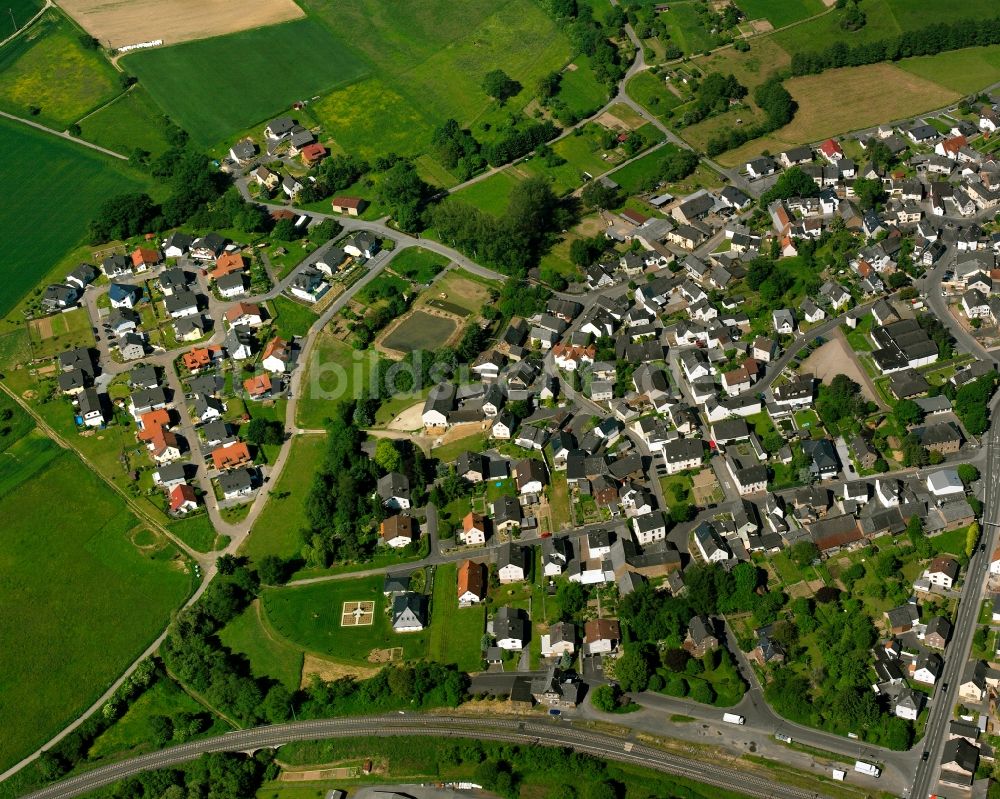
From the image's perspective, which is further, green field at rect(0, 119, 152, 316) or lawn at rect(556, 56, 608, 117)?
lawn at rect(556, 56, 608, 117)

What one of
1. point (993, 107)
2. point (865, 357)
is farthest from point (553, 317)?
point (993, 107)

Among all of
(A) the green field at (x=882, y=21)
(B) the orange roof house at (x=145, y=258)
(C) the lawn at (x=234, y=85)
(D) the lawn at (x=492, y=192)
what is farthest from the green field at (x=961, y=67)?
(B) the orange roof house at (x=145, y=258)

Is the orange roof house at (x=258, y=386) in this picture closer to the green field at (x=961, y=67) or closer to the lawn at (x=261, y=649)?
the lawn at (x=261, y=649)

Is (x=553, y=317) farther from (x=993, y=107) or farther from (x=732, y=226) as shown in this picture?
(x=993, y=107)

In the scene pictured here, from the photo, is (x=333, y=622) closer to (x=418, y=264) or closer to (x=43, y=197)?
(x=418, y=264)

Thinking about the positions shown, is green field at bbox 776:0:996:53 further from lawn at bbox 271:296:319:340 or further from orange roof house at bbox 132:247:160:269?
orange roof house at bbox 132:247:160:269

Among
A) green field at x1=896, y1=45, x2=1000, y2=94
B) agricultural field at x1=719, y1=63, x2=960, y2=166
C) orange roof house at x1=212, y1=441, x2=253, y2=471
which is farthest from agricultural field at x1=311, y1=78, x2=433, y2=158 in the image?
green field at x1=896, y1=45, x2=1000, y2=94
